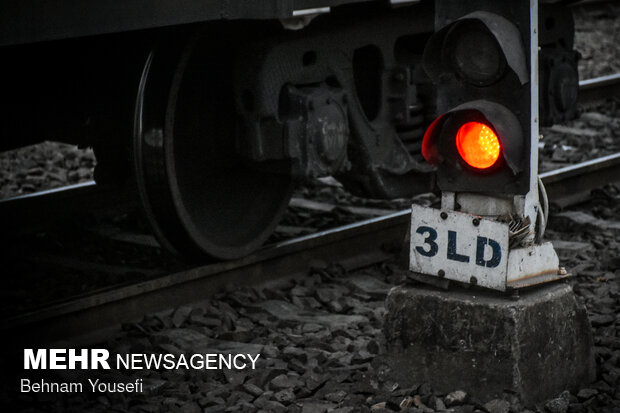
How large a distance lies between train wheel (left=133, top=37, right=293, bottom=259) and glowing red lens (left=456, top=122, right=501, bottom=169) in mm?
1989

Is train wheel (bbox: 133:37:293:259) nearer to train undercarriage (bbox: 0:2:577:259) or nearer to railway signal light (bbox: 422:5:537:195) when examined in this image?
train undercarriage (bbox: 0:2:577:259)

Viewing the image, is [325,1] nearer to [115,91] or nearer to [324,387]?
[115,91]

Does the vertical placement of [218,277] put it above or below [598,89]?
below

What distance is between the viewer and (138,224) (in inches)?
280

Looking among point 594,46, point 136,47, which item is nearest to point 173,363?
point 136,47

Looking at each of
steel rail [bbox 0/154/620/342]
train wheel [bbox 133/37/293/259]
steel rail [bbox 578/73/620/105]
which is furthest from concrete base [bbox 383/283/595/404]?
steel rail [bbox 578/73/620/105]

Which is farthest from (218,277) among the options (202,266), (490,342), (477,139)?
(477,139)

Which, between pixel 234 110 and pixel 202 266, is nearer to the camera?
pixel 202 266

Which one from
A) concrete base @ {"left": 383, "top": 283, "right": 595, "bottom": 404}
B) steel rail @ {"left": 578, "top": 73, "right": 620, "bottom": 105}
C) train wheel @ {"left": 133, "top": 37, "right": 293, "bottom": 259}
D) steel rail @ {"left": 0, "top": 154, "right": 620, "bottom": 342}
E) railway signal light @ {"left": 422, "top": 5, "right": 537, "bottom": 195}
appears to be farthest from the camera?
steel rail @ {"left": 578, "top": 73, "right": 620, "bottom": 105}

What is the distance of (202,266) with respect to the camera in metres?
5.87

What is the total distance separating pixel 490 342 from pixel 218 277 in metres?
2.18

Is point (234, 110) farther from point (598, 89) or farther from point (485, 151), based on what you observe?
point (598, 89)

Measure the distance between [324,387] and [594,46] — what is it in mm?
11368

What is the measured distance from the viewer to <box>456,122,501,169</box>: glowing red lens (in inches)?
158
